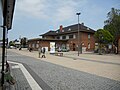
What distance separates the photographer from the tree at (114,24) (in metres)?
55.8

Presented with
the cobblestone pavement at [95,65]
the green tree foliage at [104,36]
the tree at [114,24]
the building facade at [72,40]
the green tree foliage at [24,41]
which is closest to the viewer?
the cobblestone pavement at [95,65]

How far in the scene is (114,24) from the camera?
5653cm

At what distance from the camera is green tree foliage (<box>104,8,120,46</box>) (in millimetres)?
55925

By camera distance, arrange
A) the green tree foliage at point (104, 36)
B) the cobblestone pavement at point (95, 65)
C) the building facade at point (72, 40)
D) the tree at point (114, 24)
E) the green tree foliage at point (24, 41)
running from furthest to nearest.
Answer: the green tree foliage at point (24, 41) → the building facade at point (72, 40) → the tree at point (114, 24) → the green tree foliage at point (104, 36) → the cobblestone pavement at point (95, 65)

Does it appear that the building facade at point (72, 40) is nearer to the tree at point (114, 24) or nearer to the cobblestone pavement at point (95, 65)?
the tree at point (114, 24)

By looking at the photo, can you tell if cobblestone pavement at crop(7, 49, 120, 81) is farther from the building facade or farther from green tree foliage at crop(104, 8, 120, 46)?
the building facade

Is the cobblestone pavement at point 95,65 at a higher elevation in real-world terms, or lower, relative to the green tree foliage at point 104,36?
lower

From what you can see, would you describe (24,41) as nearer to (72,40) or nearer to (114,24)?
(72,40)

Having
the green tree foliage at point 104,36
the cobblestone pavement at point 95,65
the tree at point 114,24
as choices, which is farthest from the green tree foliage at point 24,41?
the cobblestone pavement at point 95,65

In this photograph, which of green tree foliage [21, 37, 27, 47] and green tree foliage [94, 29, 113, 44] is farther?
green tree foliage [21, 37, 27, 47]

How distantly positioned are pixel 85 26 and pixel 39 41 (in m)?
18.7

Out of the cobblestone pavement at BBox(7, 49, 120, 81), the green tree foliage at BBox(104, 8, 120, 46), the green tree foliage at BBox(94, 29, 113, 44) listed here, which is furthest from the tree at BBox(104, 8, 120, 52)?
the cobblestone pavement at BBox(7, 49, 120, 81)

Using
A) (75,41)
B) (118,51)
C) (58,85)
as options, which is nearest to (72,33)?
(75,41)

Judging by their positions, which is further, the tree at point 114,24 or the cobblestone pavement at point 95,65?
the tree at point 114,24
